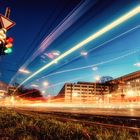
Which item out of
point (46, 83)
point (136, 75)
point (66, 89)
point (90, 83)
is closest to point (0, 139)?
point (46, 83)

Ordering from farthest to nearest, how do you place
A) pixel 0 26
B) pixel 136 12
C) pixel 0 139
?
1. pixel 136 12
2. pixel 0 26
3. pixel 0 139

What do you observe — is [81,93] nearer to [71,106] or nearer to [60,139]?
[71,106]

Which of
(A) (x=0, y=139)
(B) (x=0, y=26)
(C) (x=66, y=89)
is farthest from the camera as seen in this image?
(C) (x=66, y=89)

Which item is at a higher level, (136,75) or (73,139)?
(136,75)

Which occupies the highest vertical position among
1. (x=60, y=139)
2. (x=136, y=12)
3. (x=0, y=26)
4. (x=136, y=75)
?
(x=136, y=75)

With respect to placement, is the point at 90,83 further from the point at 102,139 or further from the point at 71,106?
the point at 102,139

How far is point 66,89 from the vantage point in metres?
168

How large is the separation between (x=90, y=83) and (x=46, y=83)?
117322 mm

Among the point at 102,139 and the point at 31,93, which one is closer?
the point at 102,139

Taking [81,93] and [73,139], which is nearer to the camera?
[73,139]

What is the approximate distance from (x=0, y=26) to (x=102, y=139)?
4.33 m

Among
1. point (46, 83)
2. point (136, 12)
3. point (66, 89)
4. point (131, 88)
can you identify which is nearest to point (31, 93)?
point (66, 89)

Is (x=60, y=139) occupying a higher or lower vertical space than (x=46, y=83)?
lower

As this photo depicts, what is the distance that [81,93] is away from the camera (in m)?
173
